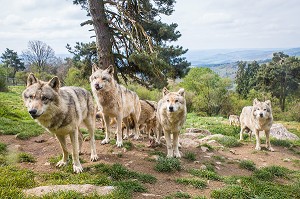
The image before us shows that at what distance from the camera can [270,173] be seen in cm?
719

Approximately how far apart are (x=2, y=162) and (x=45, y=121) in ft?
6.18

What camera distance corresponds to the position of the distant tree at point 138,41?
10.7 meters

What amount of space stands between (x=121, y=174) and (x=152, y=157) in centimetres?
168

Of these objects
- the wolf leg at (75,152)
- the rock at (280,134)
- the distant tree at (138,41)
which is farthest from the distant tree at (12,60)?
the wolf leg at (75,152)

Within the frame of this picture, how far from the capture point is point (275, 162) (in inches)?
341

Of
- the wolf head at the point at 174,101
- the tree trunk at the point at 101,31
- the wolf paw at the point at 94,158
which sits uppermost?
the tree trunk at the point at 101,31

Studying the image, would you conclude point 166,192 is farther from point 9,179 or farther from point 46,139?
point 46,139

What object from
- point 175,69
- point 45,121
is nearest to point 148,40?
point 175,69

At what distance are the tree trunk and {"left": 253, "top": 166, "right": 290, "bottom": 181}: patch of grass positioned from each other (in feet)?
23.9

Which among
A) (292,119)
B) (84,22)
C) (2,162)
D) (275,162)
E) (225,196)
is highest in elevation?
(84,22)

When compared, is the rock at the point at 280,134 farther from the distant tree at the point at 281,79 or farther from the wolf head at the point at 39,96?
the distant tree at the point at 281,79

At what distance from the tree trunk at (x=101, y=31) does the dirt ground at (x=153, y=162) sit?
4.03 m

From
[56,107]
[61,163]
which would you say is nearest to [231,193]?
[61,163]

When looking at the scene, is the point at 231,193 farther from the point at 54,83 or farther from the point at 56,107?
the point at 54,83
